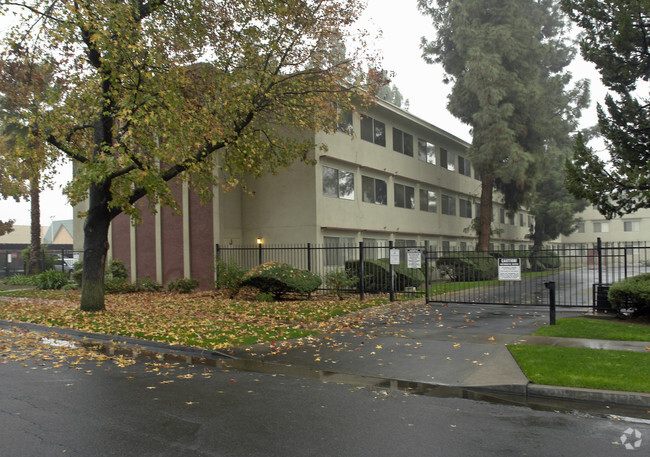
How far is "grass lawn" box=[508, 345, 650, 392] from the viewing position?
262 inches

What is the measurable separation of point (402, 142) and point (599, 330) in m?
18.9

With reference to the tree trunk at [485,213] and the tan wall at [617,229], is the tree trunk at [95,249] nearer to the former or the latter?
the tree trunk at [485,213]

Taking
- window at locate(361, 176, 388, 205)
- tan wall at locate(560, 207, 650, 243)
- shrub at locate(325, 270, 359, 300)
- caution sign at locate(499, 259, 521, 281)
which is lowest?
shrub at locate(325, 270, 359, 300)

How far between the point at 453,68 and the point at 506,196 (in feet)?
30.0

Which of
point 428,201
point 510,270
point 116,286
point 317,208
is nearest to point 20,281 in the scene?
point 116,286

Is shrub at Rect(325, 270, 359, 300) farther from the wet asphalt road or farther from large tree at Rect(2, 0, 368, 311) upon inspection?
the wet asphalt road

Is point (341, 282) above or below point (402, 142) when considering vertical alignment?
below

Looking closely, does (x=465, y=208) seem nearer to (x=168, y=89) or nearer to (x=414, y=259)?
(x=414, y=259)

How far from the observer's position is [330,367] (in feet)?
27.3

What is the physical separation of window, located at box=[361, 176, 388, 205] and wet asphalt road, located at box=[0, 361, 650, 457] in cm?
1766

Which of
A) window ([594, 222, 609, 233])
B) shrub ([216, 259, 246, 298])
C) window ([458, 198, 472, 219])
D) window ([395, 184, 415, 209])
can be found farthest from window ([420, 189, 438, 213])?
window ([594, 222, 609, 233])

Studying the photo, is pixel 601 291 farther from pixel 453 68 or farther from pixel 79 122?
pixel 453 68

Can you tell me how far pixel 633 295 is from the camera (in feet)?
37.4

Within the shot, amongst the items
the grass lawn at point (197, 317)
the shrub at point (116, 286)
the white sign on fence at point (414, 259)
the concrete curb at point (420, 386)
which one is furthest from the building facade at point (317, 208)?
the concrete curb at point (420, 386)
